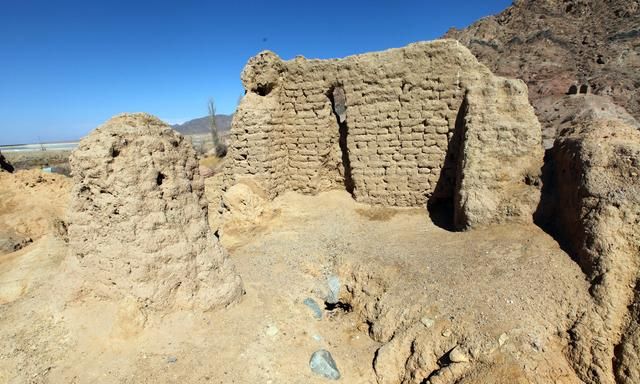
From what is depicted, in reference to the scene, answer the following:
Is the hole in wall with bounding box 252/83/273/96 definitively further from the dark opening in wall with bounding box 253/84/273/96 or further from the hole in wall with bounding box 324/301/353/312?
the hole in wall with bounding box 324/301/353/312

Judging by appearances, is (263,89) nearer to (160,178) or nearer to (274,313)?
(160,178)

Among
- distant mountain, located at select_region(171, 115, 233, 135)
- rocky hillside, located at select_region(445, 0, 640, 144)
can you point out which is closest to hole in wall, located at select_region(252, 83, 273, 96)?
rocky hillside, located at select_region(445, 0, 640, 144)

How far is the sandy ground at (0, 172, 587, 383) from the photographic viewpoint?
336 centimetres

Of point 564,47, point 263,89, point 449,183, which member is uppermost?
point 564,47

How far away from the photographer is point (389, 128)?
707 cm

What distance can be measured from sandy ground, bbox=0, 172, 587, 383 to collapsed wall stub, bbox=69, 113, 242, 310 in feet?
0.72

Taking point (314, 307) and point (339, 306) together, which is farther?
point (339, 306)

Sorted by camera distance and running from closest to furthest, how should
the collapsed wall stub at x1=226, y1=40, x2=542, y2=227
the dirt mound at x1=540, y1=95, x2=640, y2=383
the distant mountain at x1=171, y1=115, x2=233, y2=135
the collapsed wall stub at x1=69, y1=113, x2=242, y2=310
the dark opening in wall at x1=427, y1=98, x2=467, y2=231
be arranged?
the dirt mound at x1=540, y1=95, x2=640, y2=383
the collapsed wall stub at x1=69, y1=113, x2=242, y2=310
the collapsed wall stub at x1=226, y1=40, x2=542, y2=227
the dark opening in wall at x1=427, y1=98, x2=467, y2=231
the distant mountain at x1=171, y1=115, x2=233, y2=135

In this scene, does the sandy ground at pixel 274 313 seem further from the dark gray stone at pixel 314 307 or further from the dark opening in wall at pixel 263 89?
the dark opening in wall at pixel 263 89

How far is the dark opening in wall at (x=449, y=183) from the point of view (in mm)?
6504

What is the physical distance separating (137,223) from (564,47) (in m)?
17.0

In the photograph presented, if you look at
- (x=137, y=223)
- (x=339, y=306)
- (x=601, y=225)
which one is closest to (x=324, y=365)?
(x=339, y=306)

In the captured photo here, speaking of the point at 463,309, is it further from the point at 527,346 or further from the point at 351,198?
the point at 351,198

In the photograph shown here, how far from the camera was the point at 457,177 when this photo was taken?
6477 millimetres
